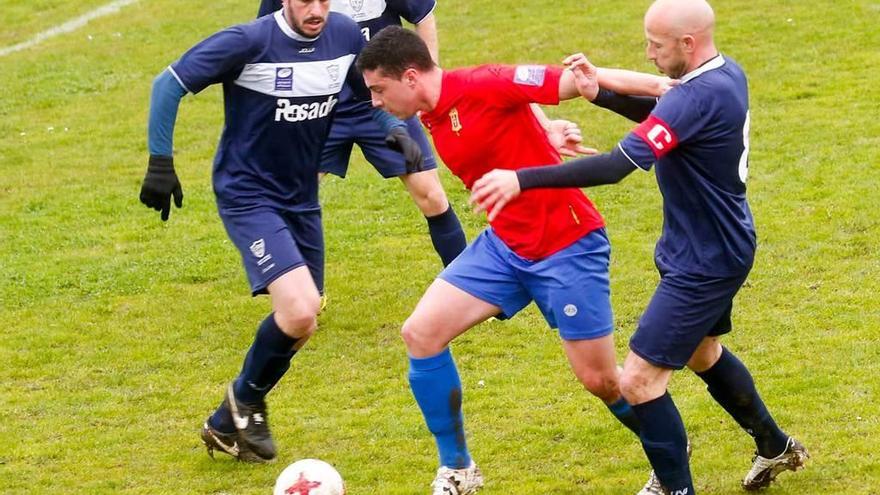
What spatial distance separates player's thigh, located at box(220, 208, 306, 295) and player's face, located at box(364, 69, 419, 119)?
1.14 metres

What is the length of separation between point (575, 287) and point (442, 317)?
650 millimetres

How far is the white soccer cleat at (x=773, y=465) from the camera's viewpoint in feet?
22.8

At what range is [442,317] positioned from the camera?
691 cm

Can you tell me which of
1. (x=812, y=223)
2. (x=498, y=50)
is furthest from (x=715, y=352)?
(x=498, y=50)

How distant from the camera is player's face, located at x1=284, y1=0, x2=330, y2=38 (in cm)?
771

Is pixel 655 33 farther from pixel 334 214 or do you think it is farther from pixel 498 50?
pixel 498 50

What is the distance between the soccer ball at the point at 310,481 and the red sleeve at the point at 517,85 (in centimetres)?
189

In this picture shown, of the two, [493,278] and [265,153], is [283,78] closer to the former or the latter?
[265,153]

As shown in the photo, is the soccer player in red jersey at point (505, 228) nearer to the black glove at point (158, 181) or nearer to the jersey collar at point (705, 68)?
the jersey collar at point (705, 68)

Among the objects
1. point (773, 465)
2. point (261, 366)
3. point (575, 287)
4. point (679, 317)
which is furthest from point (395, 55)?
point (773, 465)

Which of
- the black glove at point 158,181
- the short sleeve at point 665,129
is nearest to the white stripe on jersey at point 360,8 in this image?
the black glove at point 158,181

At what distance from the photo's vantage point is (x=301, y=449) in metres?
8.09

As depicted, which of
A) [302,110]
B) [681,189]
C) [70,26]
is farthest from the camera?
[70,26]

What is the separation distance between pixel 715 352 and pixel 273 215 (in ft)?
8.27
